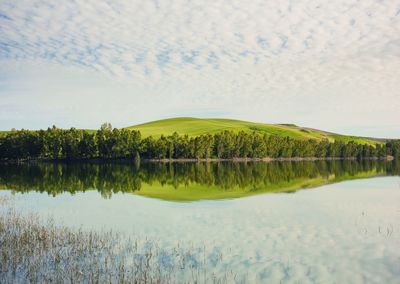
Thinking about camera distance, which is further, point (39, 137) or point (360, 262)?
point (39, 137)

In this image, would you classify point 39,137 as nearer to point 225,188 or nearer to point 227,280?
point 225,188

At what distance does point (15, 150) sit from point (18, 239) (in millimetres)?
180600

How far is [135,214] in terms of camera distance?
145ft

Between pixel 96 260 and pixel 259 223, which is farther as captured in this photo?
pixel 259 223

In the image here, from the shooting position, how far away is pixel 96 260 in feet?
83.3

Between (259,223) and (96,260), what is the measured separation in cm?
1692

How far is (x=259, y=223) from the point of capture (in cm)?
3812

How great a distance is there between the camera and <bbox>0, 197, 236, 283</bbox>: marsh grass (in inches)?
873

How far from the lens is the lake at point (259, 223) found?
24.8 m

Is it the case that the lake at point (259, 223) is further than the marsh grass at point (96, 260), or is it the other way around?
the lake at point (259, 223)

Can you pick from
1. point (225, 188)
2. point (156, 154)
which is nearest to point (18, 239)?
point (225, 188)

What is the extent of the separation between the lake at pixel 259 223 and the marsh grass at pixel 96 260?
0.77 metres

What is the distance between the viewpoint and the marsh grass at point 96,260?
72.7 ft

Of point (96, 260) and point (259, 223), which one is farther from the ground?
point (259, 223)
